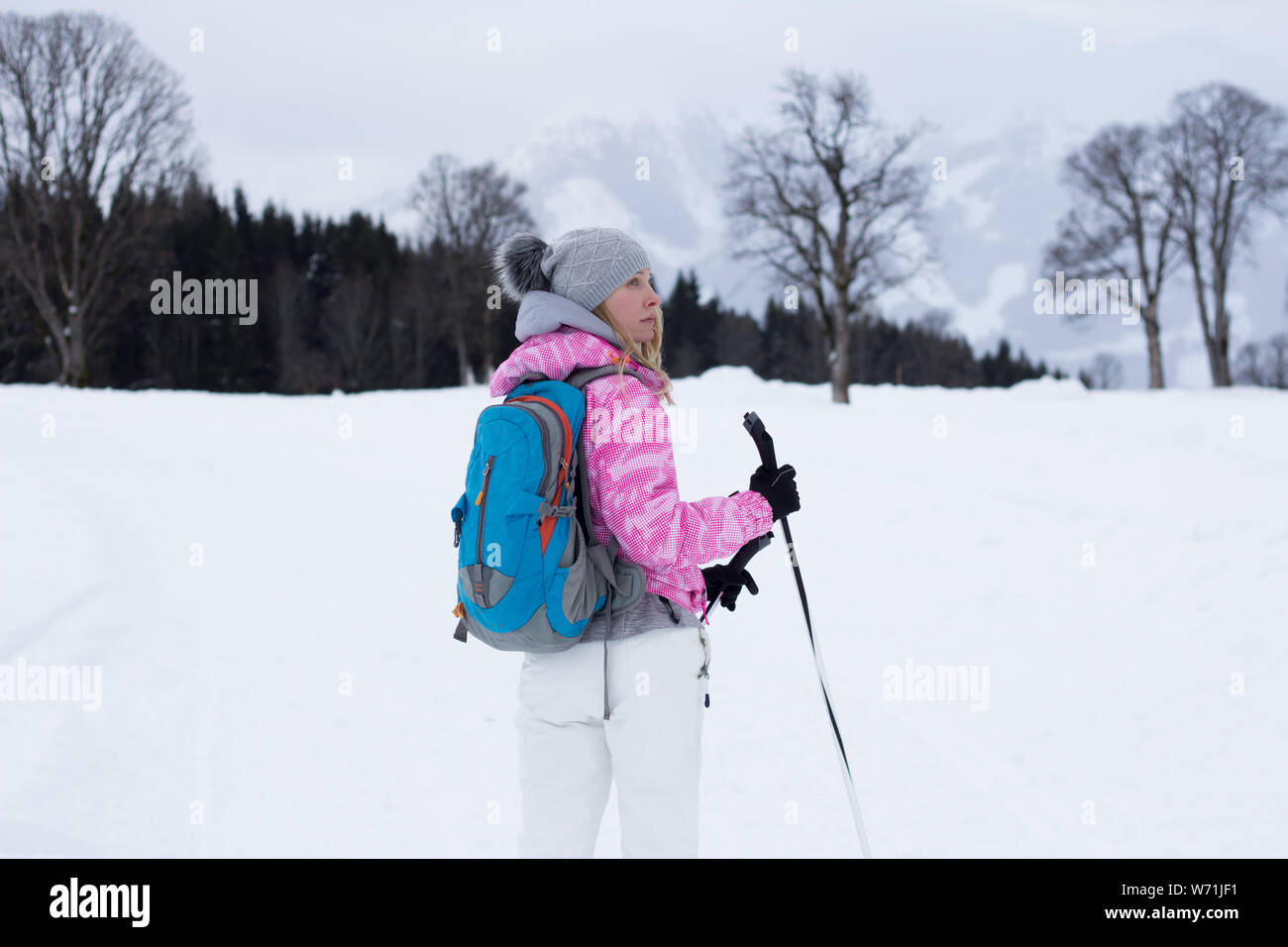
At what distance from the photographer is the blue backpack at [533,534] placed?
89.7 inches

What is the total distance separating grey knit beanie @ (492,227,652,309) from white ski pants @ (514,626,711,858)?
0.95 meters

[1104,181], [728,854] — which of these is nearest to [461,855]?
[728,854]

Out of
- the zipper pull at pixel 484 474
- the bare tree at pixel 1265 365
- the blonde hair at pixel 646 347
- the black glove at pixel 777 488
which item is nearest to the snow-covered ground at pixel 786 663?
the black glove at pixel 777 488

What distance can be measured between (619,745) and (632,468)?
71 centimetres

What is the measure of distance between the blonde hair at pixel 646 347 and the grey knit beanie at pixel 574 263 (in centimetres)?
5

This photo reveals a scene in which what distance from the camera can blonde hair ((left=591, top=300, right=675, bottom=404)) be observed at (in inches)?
99.5

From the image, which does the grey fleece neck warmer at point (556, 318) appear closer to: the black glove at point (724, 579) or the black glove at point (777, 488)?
the black glove at point (777, 488)

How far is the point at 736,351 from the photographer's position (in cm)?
6850

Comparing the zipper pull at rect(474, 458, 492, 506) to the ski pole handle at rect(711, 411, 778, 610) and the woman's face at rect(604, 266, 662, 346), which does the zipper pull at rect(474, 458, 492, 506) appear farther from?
the ski pole handle at rect(711, 411, 778, 610)

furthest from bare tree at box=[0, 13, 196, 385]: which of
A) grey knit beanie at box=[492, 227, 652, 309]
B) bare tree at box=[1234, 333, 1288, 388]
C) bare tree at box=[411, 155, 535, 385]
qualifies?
bare tree at box=[1234, 333, 1288, 388]

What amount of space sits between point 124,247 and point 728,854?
39.6 m

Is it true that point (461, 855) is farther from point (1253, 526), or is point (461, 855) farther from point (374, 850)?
point (1253, 526)

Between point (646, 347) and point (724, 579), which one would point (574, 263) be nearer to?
point (646, 347)

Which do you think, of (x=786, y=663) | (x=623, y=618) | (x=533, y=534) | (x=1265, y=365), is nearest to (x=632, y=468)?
(x=533, y=534)
